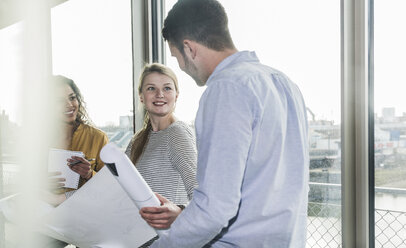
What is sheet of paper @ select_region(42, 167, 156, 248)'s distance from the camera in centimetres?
84

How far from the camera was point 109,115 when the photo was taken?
74.5 inches

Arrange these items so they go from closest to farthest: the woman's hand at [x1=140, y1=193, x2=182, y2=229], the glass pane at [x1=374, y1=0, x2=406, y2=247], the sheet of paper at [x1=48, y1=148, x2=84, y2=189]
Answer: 1. the woman's hand at [x1=140, y1=193, x2=182, y2=229]
2. the sheet of paper at [x1=48, y1=148, x2=84, y2=189]
3. the glass pane at [x1=374, y1=0, x2=406, y2=247]

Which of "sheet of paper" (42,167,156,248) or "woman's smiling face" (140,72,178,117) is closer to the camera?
"sheet of paper" (42,167,156,248)

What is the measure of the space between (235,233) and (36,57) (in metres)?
0.92

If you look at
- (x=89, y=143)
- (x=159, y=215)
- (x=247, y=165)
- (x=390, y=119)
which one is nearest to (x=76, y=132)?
(x=89, y=143)

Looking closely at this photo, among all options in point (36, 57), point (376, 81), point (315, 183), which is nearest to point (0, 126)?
point (36, 57)

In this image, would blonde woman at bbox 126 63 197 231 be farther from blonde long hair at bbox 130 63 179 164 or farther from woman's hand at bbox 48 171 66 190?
woman's hand at bbox 48 171 66 190

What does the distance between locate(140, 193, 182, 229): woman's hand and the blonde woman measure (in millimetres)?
273

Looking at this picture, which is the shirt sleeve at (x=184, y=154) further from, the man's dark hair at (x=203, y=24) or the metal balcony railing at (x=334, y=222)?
the metal balcony railing at (x=334, y=222)

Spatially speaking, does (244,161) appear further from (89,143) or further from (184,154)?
(89,143)

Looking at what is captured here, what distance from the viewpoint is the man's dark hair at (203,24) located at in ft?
2.61

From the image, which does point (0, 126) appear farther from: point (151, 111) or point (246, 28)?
point (246, 28)

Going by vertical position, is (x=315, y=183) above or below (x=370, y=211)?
above

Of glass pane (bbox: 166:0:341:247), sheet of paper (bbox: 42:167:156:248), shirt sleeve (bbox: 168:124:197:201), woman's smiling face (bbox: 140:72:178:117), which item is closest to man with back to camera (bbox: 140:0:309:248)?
sheet of paper (bbox: 42:167:156:248)
